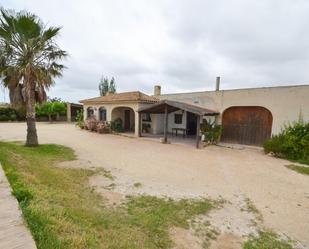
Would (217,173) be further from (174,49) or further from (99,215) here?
(174,49)

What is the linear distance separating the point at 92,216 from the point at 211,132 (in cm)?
1095

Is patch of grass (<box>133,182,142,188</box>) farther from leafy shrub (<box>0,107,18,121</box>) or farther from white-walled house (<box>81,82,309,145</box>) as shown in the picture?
leafy shrub (<box>0,107,18,121</box>)

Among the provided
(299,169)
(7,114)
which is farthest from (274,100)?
(7,114)

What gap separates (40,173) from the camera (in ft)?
17.6

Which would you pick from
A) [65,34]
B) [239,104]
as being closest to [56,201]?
[65,34]

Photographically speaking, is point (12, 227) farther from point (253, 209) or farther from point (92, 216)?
point (253, 209)

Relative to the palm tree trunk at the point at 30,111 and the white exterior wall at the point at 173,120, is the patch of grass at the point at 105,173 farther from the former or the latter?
the white exterior wall at the point at 173,120

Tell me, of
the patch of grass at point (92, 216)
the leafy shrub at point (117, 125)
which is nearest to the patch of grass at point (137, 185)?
the patch of grass at point (92, 216)

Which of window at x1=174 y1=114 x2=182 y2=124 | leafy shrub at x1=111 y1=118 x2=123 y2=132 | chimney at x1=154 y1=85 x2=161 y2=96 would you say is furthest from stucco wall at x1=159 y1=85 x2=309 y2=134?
leafy shrub at x1=111 y1=118 x2=123 y2=132

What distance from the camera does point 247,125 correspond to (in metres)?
13.0

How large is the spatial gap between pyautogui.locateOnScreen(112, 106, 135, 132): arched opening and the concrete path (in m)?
15.1

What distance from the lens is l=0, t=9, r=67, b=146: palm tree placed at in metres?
8.30

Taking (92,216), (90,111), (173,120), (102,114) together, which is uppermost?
(90,111)

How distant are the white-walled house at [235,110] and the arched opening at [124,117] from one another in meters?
0.24
